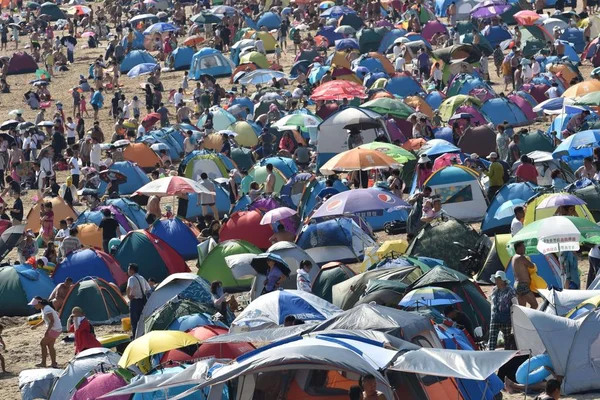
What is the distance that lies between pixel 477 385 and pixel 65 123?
28066 mm

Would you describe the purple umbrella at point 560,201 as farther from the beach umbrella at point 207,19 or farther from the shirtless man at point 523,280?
the beach umbrella at point 207,19

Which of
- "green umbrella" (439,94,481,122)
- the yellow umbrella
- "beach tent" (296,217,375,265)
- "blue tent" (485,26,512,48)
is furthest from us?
"blue tent" (485,26,512,48)

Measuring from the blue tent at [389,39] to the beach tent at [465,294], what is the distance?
2722 cm

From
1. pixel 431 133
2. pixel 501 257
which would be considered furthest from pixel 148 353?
pixel 431 133

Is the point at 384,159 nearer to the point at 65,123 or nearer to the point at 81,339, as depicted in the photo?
the point at 81,339

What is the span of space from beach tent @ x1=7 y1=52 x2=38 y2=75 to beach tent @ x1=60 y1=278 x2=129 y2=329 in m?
32.2

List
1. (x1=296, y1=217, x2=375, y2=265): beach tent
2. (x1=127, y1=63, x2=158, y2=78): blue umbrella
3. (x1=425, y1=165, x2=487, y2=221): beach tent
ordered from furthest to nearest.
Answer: (x1=127, y1=63, x2=158, y2=78): blue umbrella < (x1=425, y1=165, x2=487, y2=221): beach tent < (x1=296, y1=217, x2=375, y2=265): beach tent

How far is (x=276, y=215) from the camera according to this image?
24344 mm

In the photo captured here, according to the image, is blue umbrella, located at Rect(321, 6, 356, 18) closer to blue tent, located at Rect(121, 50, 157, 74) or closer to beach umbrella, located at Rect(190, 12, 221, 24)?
beach umbrella, located at Rect(190, 12, 221, 24)

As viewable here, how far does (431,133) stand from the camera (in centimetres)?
3034

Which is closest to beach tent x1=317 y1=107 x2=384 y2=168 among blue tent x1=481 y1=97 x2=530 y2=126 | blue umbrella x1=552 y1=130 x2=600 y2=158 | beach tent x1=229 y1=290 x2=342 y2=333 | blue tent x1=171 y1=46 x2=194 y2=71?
blue tent x1=481 y1=97 x2=530 y2=126

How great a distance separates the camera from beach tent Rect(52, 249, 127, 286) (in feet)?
76.4

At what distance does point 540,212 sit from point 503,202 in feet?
7.44

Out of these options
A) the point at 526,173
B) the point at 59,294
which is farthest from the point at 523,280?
the point at 59,294
